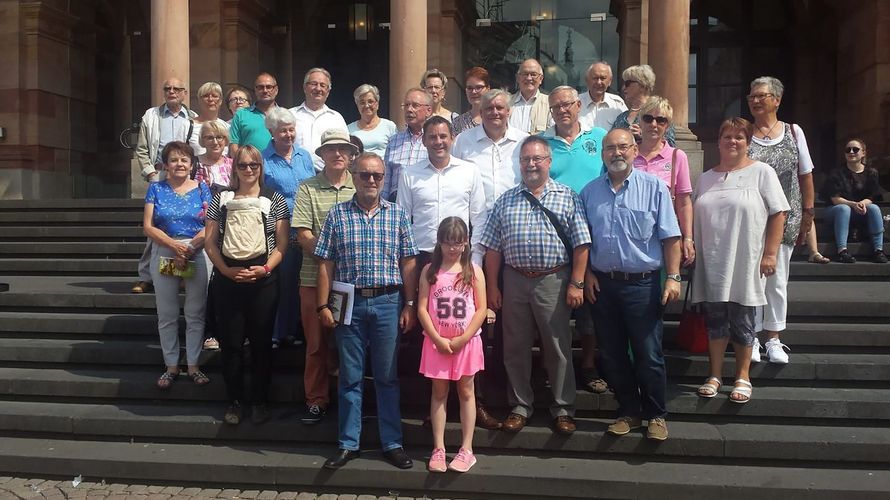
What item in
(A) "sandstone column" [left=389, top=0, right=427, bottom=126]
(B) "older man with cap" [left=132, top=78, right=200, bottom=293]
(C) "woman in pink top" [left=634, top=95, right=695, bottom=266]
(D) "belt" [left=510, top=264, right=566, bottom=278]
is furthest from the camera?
(A) "sandstone column" [left=389, top=0, right=427, bottom=126]

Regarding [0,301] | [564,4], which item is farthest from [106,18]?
[0,301]

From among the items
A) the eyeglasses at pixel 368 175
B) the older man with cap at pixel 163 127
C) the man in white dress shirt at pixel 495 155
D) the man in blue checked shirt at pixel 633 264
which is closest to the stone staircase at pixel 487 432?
the man in blue checked shirt at pixel 633 264

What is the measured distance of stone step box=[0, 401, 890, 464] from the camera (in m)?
4.28

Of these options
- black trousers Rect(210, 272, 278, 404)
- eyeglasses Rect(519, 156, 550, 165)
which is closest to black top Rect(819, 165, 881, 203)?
eyeglasses Rect(519, 156, 550, 165)

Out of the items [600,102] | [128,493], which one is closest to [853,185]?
[600,102]

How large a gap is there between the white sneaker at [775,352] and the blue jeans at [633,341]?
3.80 ft

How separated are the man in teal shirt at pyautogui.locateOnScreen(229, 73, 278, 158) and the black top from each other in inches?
244

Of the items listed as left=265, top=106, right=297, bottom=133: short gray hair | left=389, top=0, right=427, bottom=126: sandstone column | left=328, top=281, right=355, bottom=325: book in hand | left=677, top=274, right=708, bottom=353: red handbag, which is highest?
left=389, top=0, right=427, bottom=126: sandstone column

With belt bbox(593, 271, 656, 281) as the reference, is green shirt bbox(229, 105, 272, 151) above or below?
above

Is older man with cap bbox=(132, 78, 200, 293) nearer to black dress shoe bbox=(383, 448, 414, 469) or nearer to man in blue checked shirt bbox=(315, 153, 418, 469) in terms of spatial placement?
man in blue checked shirt bbox=(315, 153, 418, 469)

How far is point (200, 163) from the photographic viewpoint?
5402 millimetres

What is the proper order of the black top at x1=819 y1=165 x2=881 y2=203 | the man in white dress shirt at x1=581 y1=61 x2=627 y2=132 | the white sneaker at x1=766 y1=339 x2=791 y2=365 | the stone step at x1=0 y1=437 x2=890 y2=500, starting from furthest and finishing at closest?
1. the black top at x1=819 y1=165 x2=881 y2=203
2. the man in white dress shirt at x1=581 y1=61 x2=627 y2=132
3. the white sneaker at x1=766 y1=339 x2=791 y2=365
4. the stone step at x1=0 y1=437 x2=890 y2=500

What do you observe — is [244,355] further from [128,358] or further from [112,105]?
[112,105]

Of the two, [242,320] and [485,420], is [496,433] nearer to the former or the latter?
[485,420]
